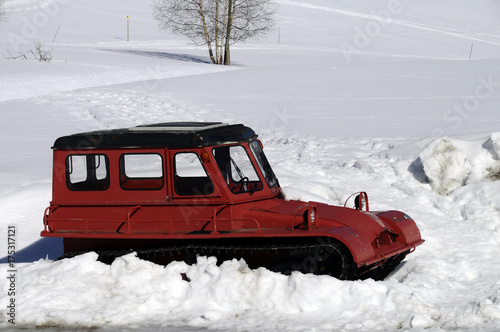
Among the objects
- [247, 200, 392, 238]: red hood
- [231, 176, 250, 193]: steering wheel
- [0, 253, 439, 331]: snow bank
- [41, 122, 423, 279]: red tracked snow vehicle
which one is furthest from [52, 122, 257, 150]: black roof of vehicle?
[0, 253, 439, 331]: snow bank

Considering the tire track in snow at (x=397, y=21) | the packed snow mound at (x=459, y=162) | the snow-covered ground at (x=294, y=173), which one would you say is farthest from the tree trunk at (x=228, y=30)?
the packed snow mound at (x=459, y=162)

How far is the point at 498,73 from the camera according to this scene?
21.3 m

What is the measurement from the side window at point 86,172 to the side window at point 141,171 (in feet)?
0.76

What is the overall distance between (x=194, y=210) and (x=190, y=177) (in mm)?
423

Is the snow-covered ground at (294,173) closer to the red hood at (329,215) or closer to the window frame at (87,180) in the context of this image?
the red hood at (329,215)

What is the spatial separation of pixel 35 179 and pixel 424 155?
262 inches

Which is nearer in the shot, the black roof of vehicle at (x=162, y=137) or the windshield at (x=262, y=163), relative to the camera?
the black roof of vehicle at (x=162, y=137)

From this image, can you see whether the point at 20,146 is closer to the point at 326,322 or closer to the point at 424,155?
the point at 424,155

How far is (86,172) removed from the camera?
728cm

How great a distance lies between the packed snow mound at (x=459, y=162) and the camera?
10195mm

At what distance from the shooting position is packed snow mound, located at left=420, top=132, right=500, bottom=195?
33.4 feet

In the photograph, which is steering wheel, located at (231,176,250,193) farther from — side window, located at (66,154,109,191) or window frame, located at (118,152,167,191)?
side window, located at (66,154,109,191)

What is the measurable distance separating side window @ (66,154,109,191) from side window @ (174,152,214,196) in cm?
86

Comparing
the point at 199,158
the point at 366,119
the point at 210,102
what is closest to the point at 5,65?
the point at 210,102
